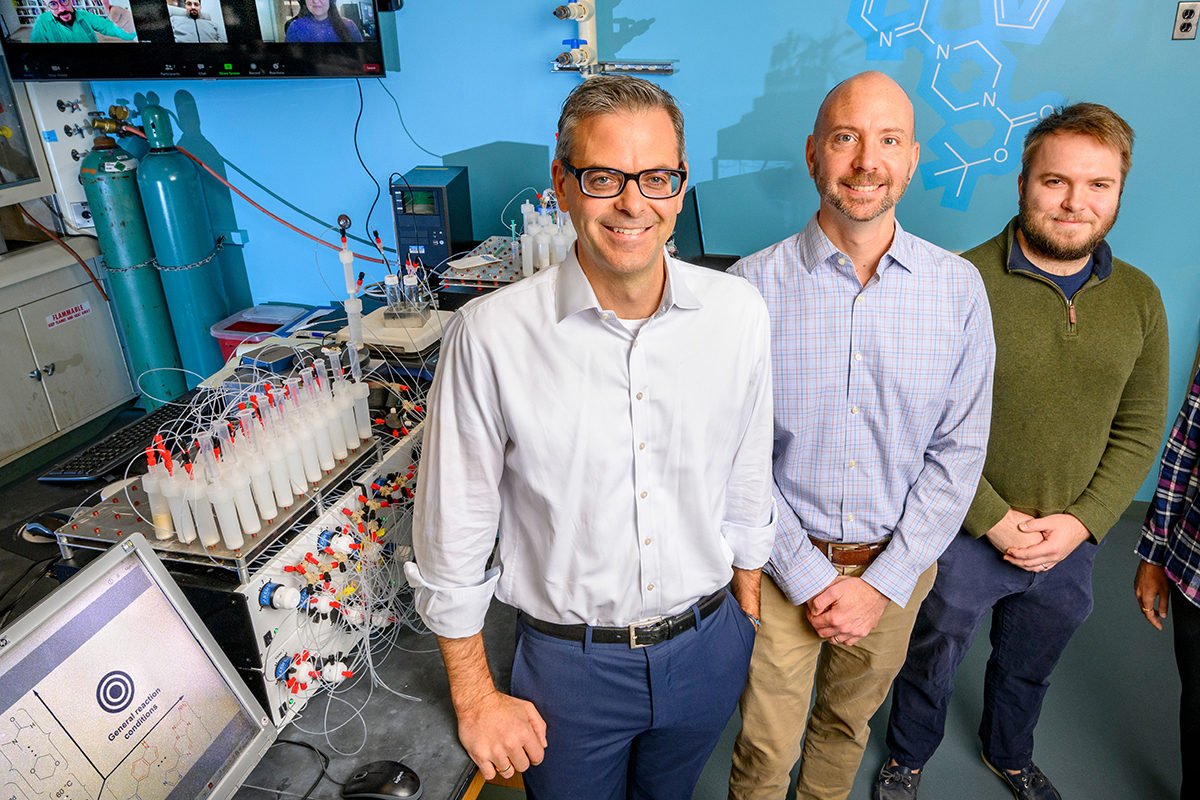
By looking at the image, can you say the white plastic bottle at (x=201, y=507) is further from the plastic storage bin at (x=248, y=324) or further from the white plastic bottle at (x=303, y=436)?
the plastic storage bin at (x=248, y=324)

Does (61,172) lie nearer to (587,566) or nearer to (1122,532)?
(587,566)

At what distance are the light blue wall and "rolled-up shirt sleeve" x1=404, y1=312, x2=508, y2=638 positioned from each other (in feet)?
6.66

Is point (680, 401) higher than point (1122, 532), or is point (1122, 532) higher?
point (680, 401)

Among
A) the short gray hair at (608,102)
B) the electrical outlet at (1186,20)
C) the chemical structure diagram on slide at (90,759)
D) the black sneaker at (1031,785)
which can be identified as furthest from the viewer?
the electrical outlet at (1186,20)

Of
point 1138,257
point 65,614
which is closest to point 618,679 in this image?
point 65,614

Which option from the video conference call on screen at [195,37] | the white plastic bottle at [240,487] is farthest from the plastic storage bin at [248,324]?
the white plastic bottle at [240,487]

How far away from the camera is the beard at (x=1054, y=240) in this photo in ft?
5.53

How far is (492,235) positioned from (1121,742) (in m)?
2.75

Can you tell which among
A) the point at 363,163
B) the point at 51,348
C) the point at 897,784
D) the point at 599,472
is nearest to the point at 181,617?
the point at 599,472

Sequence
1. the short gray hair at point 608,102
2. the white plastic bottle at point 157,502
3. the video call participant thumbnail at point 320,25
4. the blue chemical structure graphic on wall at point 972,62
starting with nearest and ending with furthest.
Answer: the short gray hair at point 608,102 → the white plastic bottle at point 157,502 → the blue chemical structure graphic on wall at point 972,62 → the video call participant thumbnail at point 320,25

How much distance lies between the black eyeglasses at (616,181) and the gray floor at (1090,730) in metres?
1.61

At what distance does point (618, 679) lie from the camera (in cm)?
132

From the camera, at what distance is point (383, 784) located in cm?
124

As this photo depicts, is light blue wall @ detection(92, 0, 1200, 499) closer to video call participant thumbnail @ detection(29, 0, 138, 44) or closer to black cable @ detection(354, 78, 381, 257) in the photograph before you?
black cable @ detection(354, 78, 381, 257)
